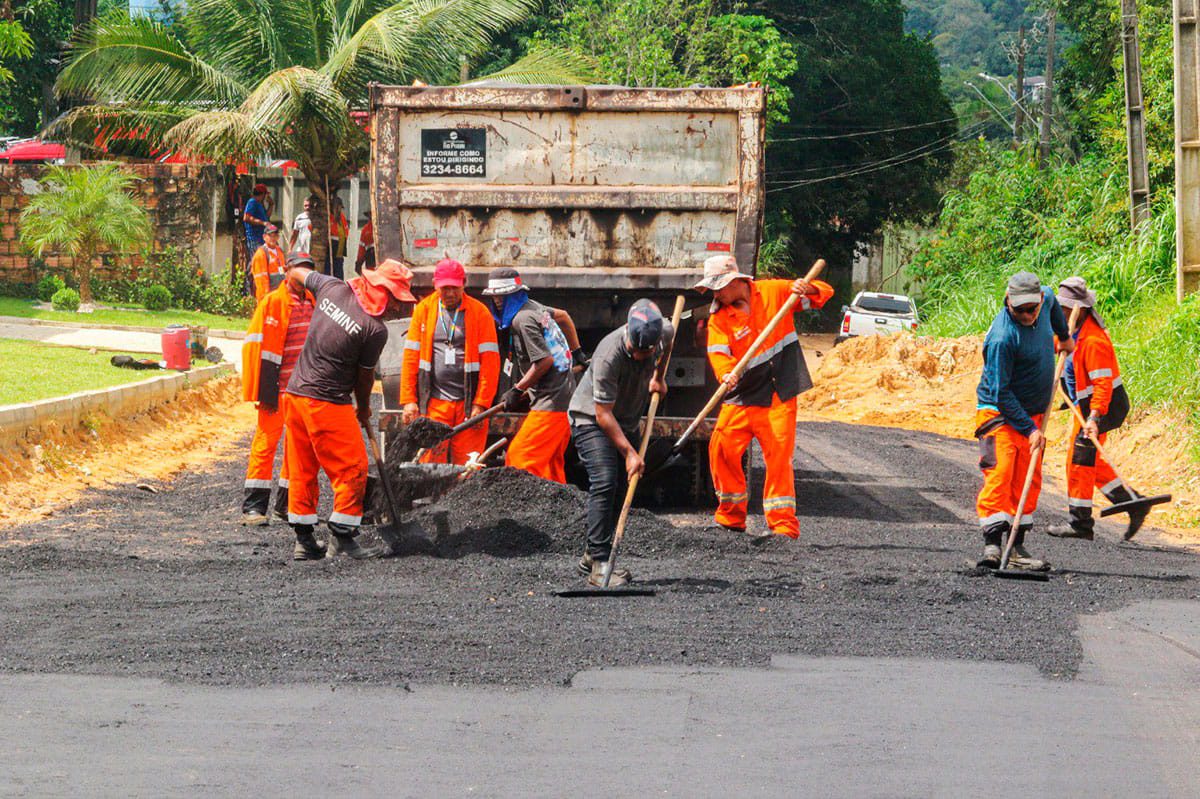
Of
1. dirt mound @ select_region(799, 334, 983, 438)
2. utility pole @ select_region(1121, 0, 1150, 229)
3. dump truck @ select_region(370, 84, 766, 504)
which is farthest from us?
dirt mound @ select_region(799, 334, 983, 438)

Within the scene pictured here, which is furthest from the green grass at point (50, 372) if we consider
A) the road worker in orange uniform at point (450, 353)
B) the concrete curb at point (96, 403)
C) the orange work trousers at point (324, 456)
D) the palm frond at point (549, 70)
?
the palm frond at point (549, 70)

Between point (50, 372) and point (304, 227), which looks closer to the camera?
point (50, 372)

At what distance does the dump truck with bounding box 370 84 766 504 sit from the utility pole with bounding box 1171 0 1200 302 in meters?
7.49

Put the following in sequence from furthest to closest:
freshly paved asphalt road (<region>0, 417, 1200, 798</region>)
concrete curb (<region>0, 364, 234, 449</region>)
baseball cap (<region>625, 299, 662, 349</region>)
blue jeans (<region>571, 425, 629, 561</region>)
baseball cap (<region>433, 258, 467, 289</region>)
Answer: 1. concrete curb (<region>0, 364, 234, 449</region>)
2. baseball cap (<region>433, 258, 467, 289</region>)
3. blue jeans (<region>571, 425, 629, 561</region>)
4. baseball cap (<region>625, 299, 662, 349</region>)
5. freshly paved asphalt road (<region>0, 417, 1200, 798</region>)

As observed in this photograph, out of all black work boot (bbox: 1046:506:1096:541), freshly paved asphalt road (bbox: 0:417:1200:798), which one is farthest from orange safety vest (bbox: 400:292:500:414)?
black work boot (bbox: 1046:506:1096:541)

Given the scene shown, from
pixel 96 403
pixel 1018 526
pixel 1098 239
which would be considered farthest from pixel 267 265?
pixel 1098 239

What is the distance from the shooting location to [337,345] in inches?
319

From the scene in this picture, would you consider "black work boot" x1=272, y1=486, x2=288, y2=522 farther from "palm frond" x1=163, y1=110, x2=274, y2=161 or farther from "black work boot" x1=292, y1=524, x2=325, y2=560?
"palm frond" x1=163, y1=110, x2=274, y2=161

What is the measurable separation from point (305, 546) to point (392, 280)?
154 cm

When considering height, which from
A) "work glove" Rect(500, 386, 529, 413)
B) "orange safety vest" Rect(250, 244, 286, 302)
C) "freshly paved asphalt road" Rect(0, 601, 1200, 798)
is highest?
"orange safety vest" Rect(250, 244, 286, 302)

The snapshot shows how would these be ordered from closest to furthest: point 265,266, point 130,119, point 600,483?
point 600,483
point 265,266
point 130,119

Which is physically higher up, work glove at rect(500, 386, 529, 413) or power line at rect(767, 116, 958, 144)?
power line at rect(767, 116, 958, 144)

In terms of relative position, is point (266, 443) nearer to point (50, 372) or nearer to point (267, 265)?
point (50, 372)

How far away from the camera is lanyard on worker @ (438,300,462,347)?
907cm
